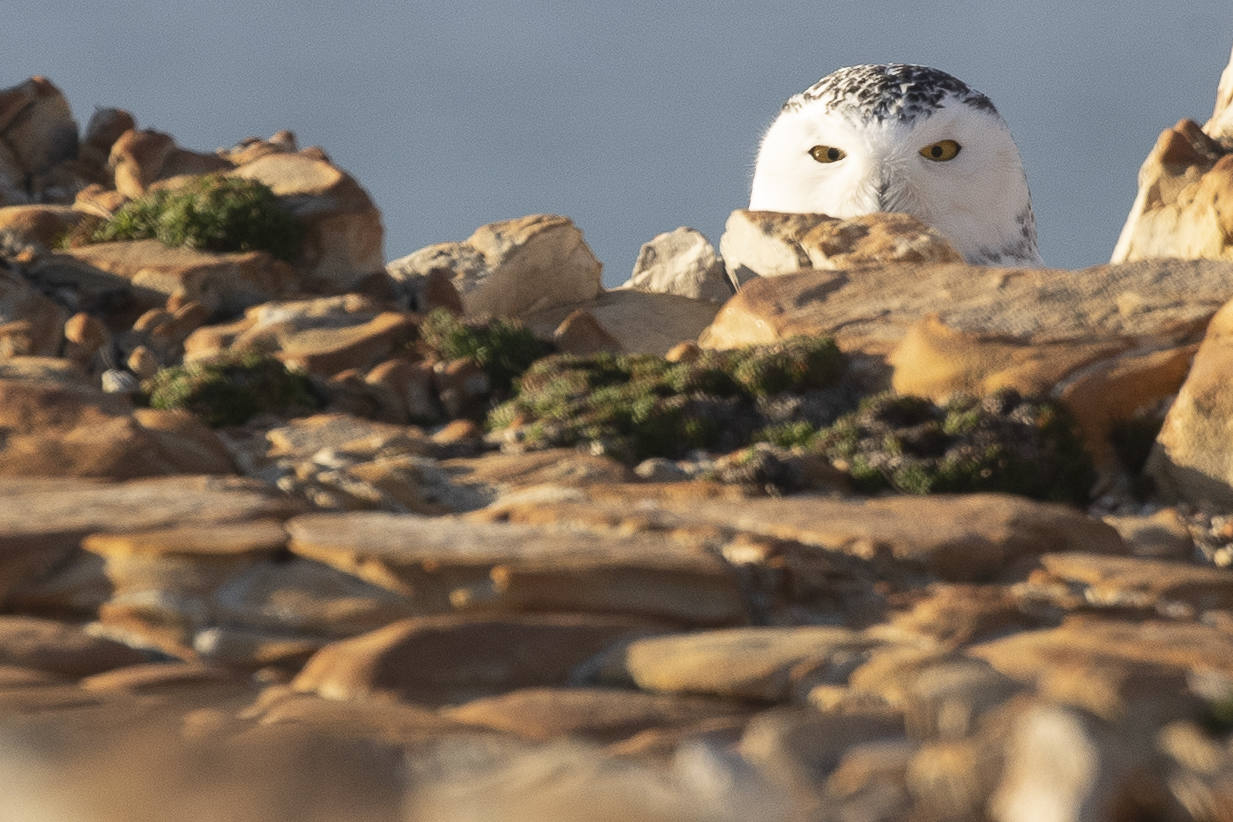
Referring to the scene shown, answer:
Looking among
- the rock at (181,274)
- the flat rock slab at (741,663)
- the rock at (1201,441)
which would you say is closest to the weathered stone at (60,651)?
the flat rock slab at (741,663)

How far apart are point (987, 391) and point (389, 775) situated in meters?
7.41

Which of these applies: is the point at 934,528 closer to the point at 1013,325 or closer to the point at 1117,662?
the point at 1117,662

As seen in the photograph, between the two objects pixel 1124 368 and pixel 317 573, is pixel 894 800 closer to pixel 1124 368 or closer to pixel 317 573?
pixel 317 573

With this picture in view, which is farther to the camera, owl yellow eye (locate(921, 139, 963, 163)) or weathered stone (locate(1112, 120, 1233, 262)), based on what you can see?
owl yellow eye (locate(921, 139, 963, 163))

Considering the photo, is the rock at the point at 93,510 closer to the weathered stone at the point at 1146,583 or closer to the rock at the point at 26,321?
the weathered stone at the point at 1146,583

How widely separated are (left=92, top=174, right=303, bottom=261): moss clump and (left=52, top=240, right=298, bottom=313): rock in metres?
0.26

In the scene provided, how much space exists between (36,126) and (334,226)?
12.9m

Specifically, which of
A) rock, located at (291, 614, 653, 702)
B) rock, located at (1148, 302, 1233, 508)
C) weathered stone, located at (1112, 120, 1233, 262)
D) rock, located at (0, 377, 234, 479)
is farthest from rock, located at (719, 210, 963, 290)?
rock, located at (291, 614, 653, 702)

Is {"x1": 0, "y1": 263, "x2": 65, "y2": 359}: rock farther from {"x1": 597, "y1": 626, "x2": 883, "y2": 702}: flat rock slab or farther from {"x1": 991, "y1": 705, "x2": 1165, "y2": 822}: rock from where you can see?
{"x1": 991, "y1": 705, "x2": 1165, "y2": 822}: rock

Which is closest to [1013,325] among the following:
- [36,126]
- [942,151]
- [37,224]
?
[942,151]

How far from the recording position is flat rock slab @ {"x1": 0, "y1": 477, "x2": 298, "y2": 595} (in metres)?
4.66

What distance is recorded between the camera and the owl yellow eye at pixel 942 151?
1622cm

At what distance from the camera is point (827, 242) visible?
48.7ft

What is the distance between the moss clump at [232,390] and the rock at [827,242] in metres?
5.72
